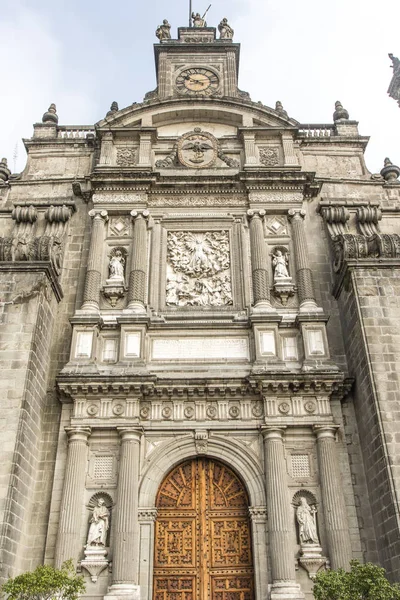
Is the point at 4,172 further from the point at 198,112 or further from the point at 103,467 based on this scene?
the point at 103,467

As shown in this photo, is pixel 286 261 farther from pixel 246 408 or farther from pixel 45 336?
pixel 45 336

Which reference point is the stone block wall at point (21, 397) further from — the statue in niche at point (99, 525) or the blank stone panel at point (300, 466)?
the blank stone panel at point (300, 466)

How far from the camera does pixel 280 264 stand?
14.5 m

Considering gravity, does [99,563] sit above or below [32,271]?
below

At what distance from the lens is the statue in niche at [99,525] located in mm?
11242

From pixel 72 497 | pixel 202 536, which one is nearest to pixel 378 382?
pixel 202 536

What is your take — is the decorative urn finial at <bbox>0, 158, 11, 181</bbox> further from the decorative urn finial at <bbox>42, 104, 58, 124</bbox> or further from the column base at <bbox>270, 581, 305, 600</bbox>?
the column base at <bbox>270, 581, 305, 600</bbox>

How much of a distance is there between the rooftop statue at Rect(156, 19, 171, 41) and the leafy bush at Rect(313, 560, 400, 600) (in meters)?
16.9

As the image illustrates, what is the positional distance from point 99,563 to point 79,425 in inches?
108

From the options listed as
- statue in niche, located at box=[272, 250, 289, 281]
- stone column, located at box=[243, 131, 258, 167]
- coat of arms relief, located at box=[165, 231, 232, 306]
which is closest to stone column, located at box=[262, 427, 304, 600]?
coat of arms relief, located at box=[165, 231, 232, 306]

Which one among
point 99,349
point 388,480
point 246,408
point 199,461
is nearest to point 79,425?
point 99,349

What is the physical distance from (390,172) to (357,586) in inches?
461

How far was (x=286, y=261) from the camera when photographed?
1466 cm

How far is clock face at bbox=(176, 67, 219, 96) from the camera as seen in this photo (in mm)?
17906
